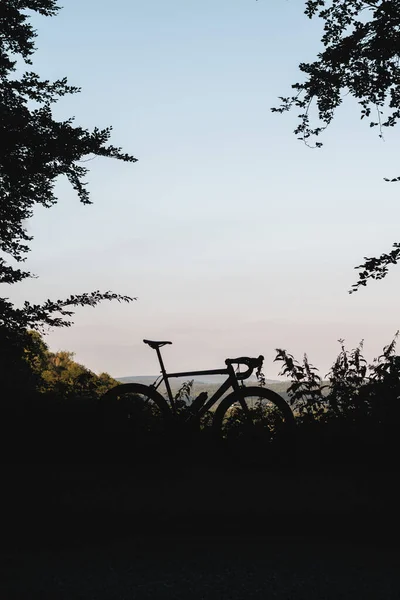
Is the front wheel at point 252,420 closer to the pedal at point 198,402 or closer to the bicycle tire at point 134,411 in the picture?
the pedal at point 198,402

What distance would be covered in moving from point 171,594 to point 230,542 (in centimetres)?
130

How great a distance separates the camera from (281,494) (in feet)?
23.6

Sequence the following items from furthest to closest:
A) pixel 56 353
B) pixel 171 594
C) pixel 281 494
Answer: pixel 56 353 < pixel 281 494 < pixel 171 594

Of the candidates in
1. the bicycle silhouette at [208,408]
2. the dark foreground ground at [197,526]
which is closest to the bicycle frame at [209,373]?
the bicycle silhouette at [208,408]

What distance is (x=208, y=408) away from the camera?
795 centimetres

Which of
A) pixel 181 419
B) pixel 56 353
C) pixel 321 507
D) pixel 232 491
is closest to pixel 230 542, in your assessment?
pixel 232 491

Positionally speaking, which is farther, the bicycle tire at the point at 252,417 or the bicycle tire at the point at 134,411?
the bicycle tire at the point at 134,411

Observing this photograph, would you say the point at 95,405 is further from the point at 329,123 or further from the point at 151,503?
the point at 329,123

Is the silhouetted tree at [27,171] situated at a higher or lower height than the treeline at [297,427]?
higher

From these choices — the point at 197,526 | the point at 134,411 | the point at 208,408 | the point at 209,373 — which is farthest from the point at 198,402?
the point at 197,526

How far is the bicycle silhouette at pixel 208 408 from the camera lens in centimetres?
775

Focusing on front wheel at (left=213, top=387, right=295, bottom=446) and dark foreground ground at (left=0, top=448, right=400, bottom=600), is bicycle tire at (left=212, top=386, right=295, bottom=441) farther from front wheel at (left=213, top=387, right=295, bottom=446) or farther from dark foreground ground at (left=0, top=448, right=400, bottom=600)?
dark foreground ground at (left=0, top=448, right=400, bottom=600)

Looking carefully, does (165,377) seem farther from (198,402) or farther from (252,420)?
(252,420)

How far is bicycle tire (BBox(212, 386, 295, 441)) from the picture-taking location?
7.71m
